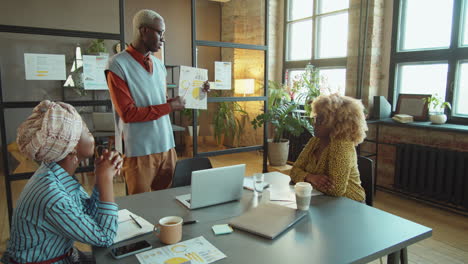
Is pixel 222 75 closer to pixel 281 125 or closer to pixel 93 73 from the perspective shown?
pixel 93 73

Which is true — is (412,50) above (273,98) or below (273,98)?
above

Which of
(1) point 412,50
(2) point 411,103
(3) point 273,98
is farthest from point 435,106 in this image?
(3) point 273,98

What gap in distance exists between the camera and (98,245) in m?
1.21

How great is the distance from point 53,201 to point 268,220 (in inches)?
32.8

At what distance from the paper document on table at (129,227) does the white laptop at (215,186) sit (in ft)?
0.83

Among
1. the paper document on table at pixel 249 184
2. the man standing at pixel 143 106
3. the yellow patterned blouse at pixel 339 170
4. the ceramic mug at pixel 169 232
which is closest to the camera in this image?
the ceramic mug at pixel 169 232

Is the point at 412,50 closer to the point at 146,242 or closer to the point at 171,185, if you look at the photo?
the point at 171,185

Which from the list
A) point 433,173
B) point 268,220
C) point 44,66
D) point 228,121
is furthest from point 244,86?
point 268,220

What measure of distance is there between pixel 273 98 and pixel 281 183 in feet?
11.8

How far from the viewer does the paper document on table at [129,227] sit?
1.34 meters

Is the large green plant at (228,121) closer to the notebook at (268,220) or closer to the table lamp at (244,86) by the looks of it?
the table lamp at (244,86)

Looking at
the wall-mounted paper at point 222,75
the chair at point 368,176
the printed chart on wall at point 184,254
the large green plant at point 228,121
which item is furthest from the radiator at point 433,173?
the printed chart on wall at point 184,254

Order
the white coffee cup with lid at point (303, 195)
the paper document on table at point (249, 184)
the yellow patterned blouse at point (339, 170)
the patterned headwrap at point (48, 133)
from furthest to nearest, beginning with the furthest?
the paper document on table at point (249, 184), the yellow patterned blouse at point (339, 170), the white coffee cup with lid at point (303, 195), the patterned headwrap at point (48, 133)

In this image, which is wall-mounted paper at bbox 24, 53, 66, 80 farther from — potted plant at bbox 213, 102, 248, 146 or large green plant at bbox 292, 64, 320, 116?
potted plant at bbox 213, 102, 248, 146
